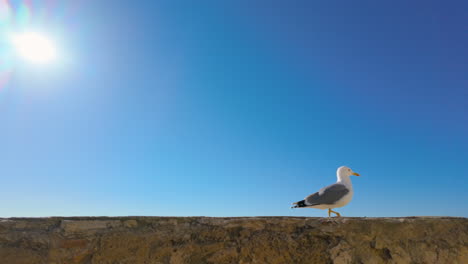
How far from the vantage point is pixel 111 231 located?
9.71ft

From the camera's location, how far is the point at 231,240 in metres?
3.10

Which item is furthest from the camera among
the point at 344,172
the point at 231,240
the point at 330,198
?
the point at 344,172

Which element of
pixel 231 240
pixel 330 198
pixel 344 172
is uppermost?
pixel 344 172

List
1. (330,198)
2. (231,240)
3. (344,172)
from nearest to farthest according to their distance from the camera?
(231,240)
(330,198)
(344,172)

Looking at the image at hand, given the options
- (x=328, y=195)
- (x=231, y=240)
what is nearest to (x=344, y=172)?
(x=328, y=195)

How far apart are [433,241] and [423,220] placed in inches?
8.6

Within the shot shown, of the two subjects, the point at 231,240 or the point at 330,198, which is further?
the point at 330,198

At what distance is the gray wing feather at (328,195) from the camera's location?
18.3 ft

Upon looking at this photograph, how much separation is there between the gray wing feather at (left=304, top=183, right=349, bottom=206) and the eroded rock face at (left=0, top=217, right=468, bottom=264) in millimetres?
2158

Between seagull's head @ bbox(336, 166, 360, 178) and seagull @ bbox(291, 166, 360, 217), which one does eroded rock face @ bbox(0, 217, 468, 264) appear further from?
seagull's head @ bbox(336, 166, 360, 178)

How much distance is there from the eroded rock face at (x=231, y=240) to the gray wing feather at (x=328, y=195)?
7.08ft

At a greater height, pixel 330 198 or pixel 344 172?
pixel 344 172

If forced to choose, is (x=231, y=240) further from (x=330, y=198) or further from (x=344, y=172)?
(x=344, y=172)

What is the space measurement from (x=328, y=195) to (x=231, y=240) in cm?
301
